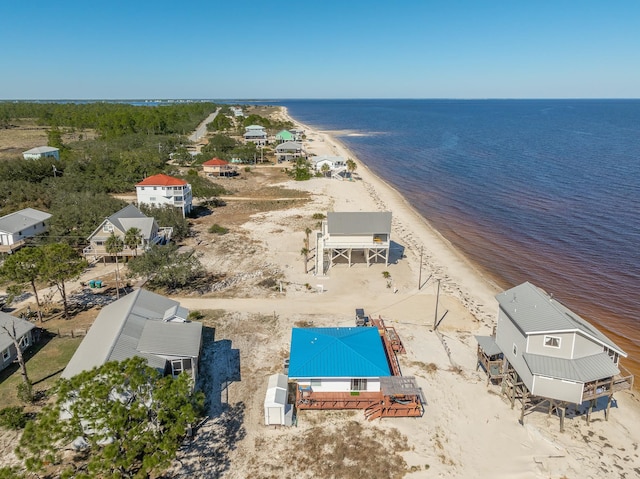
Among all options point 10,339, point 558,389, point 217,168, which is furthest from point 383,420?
point 217,168

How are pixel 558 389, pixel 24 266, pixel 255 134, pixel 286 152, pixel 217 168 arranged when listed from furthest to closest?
pixel 255 134 < pixel 286 152 < pixel 217 168 < pixel 24 266 < pixel 558 389

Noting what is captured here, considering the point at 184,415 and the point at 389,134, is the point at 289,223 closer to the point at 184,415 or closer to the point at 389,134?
the point at 184,415

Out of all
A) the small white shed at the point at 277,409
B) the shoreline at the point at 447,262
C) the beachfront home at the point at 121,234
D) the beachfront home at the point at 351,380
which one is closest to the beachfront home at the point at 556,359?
the beachfront home at the point at 351,380

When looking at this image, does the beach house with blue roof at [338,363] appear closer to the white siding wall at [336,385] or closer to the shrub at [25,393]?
the white siding wall at [336,385]

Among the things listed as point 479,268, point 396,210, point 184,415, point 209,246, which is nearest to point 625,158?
point 396,210

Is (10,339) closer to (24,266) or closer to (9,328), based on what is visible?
(9,328)

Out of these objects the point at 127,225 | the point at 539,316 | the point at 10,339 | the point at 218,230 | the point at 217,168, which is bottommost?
the point at 10,339
